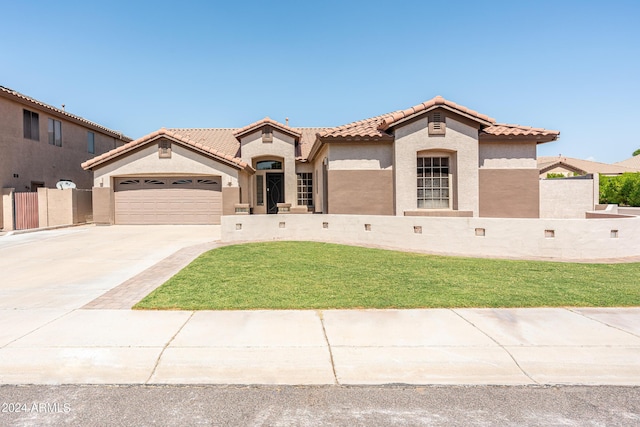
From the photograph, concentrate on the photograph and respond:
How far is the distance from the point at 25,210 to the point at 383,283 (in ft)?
65.9

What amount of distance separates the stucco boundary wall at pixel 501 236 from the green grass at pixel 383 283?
1.33 meters

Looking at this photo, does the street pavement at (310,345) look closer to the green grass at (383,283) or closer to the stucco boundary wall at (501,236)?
the green grass at (383,283)

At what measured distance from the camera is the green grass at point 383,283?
6.54 metres

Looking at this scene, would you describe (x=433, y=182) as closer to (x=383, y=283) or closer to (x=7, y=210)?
(x=383, y=283)

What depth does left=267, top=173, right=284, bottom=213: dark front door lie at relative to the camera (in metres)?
25.2

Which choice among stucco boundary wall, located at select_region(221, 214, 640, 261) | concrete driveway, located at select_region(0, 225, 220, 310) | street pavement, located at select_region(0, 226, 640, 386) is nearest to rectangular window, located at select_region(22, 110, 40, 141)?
concrete driveway, located at select_region(0, 225, 220, 310)

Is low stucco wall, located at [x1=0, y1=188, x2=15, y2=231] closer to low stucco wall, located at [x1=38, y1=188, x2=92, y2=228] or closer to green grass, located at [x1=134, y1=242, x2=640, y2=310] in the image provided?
low stucco wall, located at [x1=38, y1=188, x2=92, y2=228]

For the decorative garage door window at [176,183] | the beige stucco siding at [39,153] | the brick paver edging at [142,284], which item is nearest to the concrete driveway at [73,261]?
the brick paver edging at [142,284]

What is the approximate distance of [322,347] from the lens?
471 centimetres

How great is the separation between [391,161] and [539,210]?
22.8 ft

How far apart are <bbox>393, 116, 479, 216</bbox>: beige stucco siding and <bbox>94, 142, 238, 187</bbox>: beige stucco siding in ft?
31.5

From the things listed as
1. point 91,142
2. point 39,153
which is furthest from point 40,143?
point 91,142

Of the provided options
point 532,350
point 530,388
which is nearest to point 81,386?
point 530,388

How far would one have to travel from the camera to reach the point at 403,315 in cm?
588
